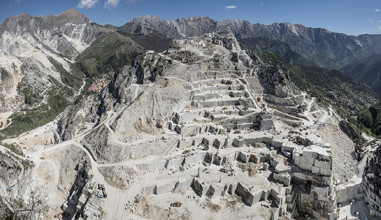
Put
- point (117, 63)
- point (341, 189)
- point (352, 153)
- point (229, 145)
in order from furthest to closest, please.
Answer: point (117, 63)
point (352, 153)
point (229, 145)
point (341, 189)

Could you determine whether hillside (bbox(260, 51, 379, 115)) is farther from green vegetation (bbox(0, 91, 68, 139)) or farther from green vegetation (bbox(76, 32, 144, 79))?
green vegetation (bbox(0, 91, 68, 139))

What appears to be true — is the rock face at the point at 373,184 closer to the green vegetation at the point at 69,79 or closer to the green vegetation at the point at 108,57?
the green vegetation at the point at 69,79

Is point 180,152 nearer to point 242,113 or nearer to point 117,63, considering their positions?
point 242,113

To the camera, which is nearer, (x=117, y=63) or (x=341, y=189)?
(x=341, y=189)

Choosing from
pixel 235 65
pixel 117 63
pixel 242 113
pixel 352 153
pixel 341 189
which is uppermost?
pixel 117 63

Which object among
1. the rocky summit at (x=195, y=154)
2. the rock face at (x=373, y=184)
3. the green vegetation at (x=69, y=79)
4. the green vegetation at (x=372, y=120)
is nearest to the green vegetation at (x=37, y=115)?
the rocky summit at (x=195, y=154)

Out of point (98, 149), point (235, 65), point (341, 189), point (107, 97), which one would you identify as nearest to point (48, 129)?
point (107, 97)

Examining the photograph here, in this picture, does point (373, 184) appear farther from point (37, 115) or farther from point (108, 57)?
point (108, 57)
